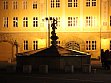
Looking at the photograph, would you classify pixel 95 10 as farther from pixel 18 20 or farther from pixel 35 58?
pixel 35 58

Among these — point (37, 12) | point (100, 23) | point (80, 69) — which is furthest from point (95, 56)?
point (80, 69)

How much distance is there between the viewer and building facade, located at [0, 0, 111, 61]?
61562 millimetres

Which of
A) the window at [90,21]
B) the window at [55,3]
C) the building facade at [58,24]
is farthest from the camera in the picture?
the window at [55,3]

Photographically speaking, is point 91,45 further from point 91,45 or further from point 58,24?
point 58,24

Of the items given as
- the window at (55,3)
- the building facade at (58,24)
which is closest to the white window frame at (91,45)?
the building facade at (58,24)

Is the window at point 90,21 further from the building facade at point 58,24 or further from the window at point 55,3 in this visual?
the window at point 55,3

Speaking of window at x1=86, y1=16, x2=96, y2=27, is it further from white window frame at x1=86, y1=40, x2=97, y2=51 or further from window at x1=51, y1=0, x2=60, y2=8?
window at x1=51, y1=0, x2=60, y2=8

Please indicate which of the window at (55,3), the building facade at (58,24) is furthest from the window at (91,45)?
the window at (55,3)

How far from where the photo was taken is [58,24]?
62.2 meters

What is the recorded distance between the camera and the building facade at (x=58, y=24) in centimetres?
6156

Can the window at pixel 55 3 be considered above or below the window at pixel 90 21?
above

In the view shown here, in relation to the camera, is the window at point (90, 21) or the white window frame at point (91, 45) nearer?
the white window frame at point (91, 45)

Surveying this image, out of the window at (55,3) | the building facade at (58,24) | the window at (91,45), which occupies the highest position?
the window at (55,3)

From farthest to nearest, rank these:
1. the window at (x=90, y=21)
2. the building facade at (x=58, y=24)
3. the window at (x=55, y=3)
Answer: the window at (x=55, y=3)
the window at (x=90, y=21)
the building facade at (x=58, y=24)
